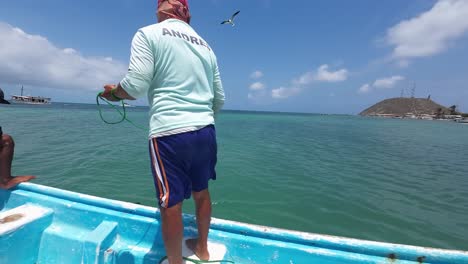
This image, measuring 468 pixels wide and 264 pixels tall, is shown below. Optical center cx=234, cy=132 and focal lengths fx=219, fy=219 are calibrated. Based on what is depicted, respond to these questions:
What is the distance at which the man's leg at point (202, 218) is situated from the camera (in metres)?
1.82

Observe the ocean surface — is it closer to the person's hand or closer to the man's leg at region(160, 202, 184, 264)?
the man's leg at region(160, 202, 184, 264)

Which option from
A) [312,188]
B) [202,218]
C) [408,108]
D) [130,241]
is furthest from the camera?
[408,108]

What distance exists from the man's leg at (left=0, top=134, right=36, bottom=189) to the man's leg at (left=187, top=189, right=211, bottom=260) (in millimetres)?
2513

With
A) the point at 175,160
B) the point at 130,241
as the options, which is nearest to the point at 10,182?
the point at 130,241

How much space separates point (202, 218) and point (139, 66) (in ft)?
4.23

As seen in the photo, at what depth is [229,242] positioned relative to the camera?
6.82ft

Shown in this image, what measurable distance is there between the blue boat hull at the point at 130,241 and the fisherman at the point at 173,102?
61 cm

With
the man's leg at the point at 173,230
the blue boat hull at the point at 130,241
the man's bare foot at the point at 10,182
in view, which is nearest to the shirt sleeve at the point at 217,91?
the man's leg at the point at 173,230

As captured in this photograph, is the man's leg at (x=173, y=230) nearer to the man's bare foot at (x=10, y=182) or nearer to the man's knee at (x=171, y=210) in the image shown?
the man's knee at (x=171, y=210)

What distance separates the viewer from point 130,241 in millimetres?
2197

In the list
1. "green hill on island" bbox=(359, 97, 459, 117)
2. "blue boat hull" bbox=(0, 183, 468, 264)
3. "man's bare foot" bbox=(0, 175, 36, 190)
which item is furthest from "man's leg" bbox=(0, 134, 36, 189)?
"green hill on island" bbox=(359, 97, 459, 117)

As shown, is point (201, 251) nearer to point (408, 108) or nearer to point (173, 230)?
point (173, 230)

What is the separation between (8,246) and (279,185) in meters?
5.55

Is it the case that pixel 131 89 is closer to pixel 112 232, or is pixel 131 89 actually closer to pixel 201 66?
pixel 201 66
